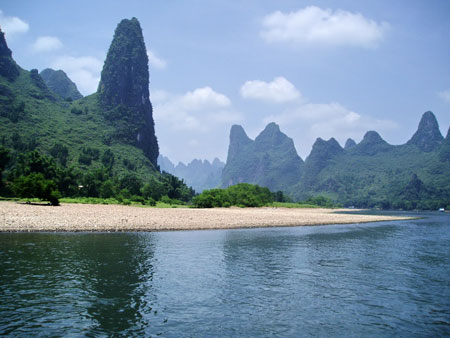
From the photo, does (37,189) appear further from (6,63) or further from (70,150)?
(6,63)

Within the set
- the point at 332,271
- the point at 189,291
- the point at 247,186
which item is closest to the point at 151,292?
the point at 189,291

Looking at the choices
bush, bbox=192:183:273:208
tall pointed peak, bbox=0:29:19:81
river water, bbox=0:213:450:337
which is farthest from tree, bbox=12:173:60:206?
tall pointed peak, bbox=0:29:19:81

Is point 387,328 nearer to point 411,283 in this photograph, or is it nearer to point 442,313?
point 442,313

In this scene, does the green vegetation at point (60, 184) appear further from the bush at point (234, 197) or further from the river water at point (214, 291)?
the river water at point (214, 291)

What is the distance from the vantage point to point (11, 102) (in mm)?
140750

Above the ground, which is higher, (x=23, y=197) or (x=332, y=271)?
(x=23, y=197)

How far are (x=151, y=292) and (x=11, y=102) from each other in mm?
161060

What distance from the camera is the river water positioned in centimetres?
1175

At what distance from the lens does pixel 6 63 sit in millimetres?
164625

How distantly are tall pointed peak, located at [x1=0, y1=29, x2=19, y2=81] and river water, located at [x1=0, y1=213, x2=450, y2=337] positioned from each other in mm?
175034

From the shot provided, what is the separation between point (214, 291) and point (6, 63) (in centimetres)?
19930

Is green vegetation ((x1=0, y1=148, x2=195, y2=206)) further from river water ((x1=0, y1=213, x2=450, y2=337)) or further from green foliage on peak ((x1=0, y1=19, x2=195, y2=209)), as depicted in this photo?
river water ((x1=0, y1=213, x2=450, y2=337))

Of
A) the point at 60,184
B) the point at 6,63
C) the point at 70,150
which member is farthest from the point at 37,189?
the point at 6,63

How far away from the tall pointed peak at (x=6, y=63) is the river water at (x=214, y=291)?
175034mm
